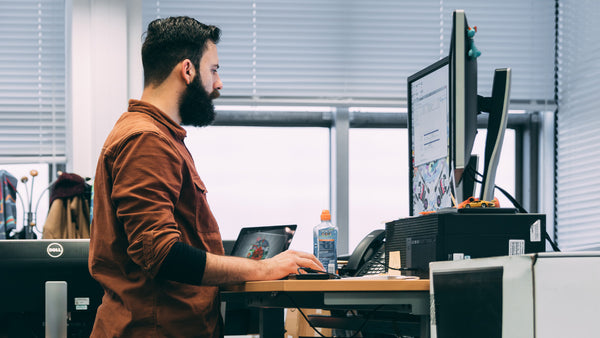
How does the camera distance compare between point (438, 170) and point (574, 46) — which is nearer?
point (438, 170)

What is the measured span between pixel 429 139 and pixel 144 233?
86 centimetres

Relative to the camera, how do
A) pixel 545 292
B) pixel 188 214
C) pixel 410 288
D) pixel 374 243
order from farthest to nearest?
pixel 374 243
pixel 188 214
pixel 410 288
pixel 545 292

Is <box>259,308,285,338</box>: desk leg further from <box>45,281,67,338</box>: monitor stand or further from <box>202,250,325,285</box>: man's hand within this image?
<box>45,281,67,338</box>: monitor stand

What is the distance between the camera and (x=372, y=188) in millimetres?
3816

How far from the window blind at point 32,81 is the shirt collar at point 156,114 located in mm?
2048

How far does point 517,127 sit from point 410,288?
2943 millimetres

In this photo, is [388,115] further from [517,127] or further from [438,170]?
[438,170]

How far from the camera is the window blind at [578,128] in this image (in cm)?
369

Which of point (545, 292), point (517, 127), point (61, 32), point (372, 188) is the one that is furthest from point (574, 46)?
point (545, 292)

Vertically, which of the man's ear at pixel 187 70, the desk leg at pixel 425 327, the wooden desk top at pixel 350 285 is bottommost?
the desk leg at pixel 425 327

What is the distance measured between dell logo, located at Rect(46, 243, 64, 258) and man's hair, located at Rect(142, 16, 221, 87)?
71cm

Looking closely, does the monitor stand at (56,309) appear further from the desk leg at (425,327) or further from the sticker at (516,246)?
the sticker at (516,246)

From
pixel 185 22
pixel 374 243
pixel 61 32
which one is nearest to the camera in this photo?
pixel 185 22

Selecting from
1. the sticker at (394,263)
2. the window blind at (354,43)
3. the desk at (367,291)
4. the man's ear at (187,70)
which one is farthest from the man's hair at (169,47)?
the window blind at (354,43)
